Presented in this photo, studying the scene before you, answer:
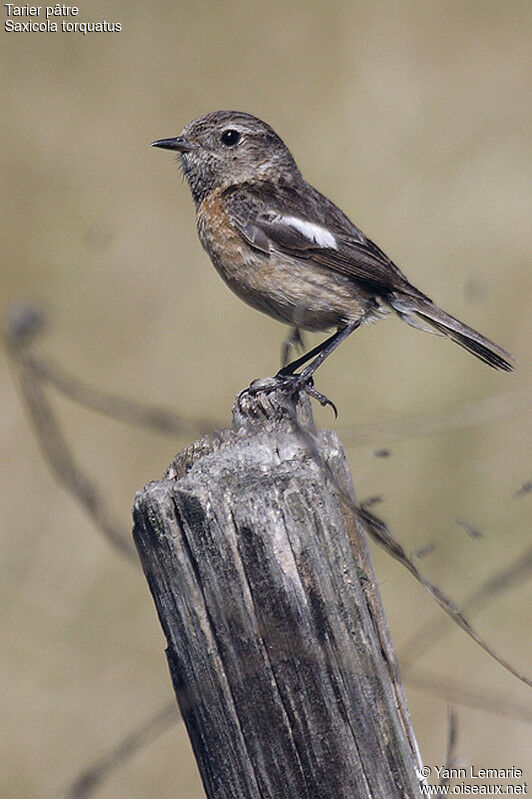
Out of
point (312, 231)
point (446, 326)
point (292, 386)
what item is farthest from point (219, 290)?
point (292, 386)

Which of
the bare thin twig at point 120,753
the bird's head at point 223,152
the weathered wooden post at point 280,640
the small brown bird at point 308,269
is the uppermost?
the bird's head at point 223,152

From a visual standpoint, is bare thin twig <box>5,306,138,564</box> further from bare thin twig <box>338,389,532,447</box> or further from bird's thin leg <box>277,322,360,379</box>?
bird's thin leg <box>277,322,360,379</box>

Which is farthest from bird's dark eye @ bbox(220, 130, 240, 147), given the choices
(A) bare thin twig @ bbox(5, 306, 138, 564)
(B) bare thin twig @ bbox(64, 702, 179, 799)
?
(B) bare thin twig @ bbox(64, 702, 179, 799)

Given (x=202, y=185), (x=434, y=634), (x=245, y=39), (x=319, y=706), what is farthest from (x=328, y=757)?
(x=245, y=39)

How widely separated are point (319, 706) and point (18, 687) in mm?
4512

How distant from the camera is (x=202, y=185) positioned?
5461 mm

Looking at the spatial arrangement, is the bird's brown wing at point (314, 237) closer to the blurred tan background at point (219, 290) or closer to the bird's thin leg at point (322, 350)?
the bird's thin leg at point (322, 350)

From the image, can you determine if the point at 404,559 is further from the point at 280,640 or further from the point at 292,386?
the point at 292,386

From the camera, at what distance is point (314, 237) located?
4.96 meters

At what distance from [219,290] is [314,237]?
9.14ft

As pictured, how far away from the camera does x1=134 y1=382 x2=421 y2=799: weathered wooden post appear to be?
2543 mm

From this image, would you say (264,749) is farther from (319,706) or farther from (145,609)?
(145,609)

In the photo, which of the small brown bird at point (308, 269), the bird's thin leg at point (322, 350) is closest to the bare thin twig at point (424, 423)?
the small brown bird at point (308, 269)

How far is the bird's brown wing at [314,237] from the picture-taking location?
4.91 metres
